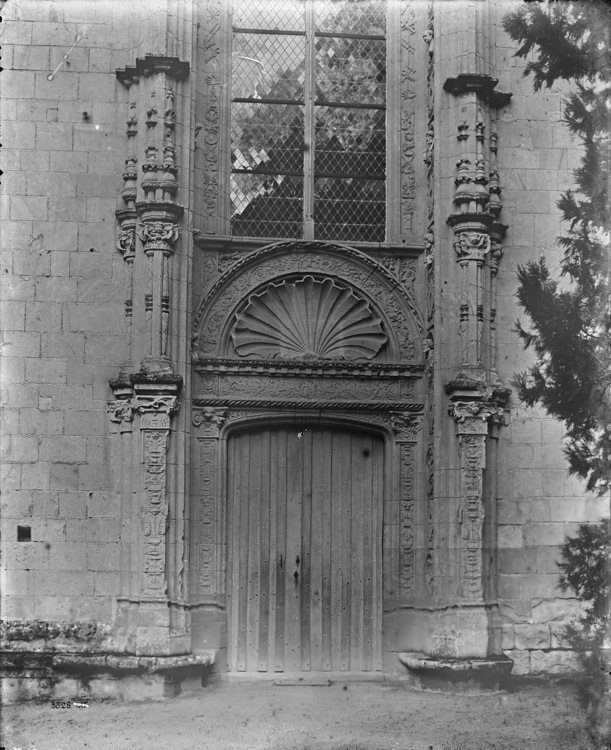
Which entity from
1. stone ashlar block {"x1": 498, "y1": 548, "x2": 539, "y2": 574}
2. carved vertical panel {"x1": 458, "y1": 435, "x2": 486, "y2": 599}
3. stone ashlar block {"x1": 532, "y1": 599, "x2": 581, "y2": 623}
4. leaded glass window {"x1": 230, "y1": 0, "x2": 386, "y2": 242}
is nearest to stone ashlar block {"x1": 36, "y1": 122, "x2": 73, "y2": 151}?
leaded glass window {"x1": 230, "y1": 0, "x2": 386, "y2": 242}

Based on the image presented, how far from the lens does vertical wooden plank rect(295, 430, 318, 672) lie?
11609 millimetres

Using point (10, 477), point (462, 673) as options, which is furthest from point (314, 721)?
point (10, 477)

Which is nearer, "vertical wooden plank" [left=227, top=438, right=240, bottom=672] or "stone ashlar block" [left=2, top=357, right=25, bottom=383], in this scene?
"stone ashlar block" [left=2, top=357, right=25, bottom=383]

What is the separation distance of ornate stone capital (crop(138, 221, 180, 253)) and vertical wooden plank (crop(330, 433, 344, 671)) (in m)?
2.91

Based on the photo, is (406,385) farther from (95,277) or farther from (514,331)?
(95,277)

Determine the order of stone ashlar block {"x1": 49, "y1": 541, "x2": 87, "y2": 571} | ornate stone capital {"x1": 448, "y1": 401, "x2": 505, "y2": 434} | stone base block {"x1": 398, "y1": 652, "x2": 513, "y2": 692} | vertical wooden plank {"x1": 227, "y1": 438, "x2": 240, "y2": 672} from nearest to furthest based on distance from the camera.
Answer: stone base block {"x1": 398, "y1": 652, "x2": 513, "y2": 692}, stone ashlar block {"x1": 49, "y1": 541, "x2": 87, "y2": 571}, ornate stone capital {"x1": 448, "y1": 401, "x2": 505, "y2": 434}, vertical wooden plank {"x1": 227, "y1": 438, "x2": 240, "y2": 672}

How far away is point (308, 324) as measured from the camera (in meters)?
12.0

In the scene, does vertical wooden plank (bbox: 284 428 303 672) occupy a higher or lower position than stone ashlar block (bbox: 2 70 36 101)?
lower

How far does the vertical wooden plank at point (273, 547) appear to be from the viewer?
11.6m

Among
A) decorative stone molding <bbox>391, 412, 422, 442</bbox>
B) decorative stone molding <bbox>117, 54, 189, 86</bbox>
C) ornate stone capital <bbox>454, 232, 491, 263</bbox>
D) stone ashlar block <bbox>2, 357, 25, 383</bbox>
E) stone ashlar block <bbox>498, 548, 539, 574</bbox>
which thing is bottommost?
stone ashlar block <bbox>498, 548, 539, 574</bbox>

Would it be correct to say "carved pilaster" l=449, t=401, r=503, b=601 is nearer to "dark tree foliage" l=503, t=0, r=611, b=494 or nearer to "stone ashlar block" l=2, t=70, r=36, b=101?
"dark tree foliage" l=503, t=0, r=611, b=494

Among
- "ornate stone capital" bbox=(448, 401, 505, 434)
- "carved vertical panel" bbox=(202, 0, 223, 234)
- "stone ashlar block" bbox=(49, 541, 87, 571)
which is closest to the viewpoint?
"stone ashlar block" bbox=(49, 541, 87, 571)

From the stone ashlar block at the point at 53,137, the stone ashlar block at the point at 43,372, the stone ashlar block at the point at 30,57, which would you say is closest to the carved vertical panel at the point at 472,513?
the stone ashlar block at the point at 43,372

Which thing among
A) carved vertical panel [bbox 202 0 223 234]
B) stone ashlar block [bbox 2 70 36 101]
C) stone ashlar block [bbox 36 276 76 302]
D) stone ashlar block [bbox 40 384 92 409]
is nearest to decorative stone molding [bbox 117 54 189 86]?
carved vertical panel [bbox 202 0 223 234]
